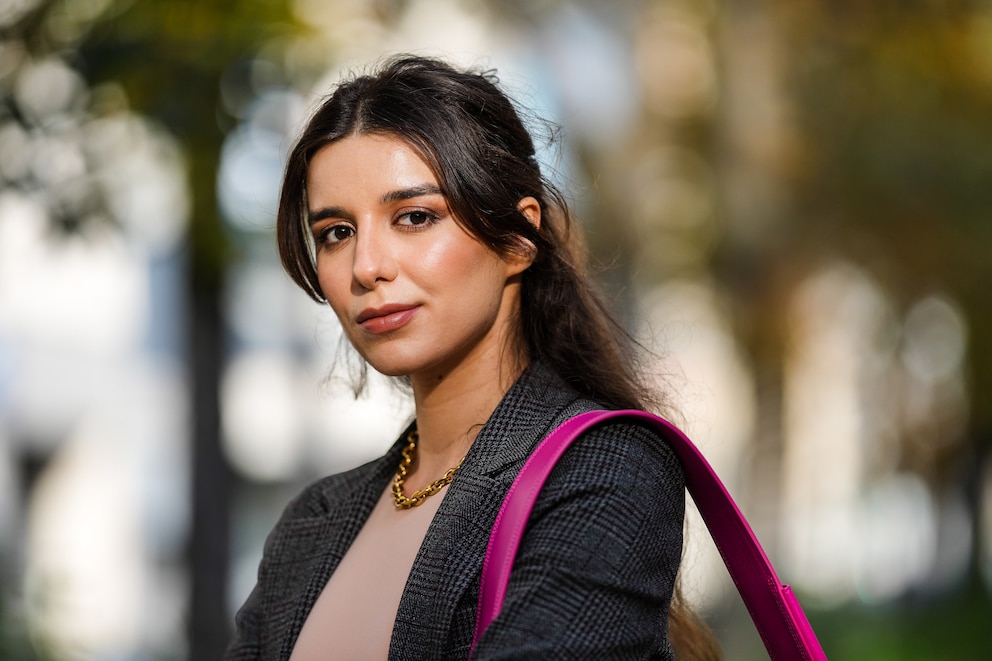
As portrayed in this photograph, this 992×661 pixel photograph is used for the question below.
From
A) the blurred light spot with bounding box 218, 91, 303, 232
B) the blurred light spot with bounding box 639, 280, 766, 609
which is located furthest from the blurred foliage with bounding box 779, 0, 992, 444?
the blurred light spot with bounding box 218, 91, 303, 232

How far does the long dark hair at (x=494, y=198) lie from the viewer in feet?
7.71

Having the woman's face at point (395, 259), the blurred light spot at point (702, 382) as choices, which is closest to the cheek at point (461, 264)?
the woman's face at point (395, 259)

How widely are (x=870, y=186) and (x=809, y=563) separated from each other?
3.67m

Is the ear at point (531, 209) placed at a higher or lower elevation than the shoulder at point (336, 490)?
higher

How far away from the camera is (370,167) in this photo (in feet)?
7.67

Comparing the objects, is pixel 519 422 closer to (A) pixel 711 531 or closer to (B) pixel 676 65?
(A) pixel 711 531

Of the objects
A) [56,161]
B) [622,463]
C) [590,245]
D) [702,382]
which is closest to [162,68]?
[56,161]

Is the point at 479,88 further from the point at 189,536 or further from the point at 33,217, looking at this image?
the point at 189,536

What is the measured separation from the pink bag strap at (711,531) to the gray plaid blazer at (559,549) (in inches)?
1.2

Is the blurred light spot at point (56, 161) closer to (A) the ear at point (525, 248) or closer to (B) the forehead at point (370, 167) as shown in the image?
(B) the forehead at point (370, 167)

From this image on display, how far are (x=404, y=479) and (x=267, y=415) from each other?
10307 mm

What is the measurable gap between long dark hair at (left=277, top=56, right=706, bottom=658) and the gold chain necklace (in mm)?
293

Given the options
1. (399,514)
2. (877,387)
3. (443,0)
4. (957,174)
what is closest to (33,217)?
(399,514)

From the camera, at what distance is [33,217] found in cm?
506
